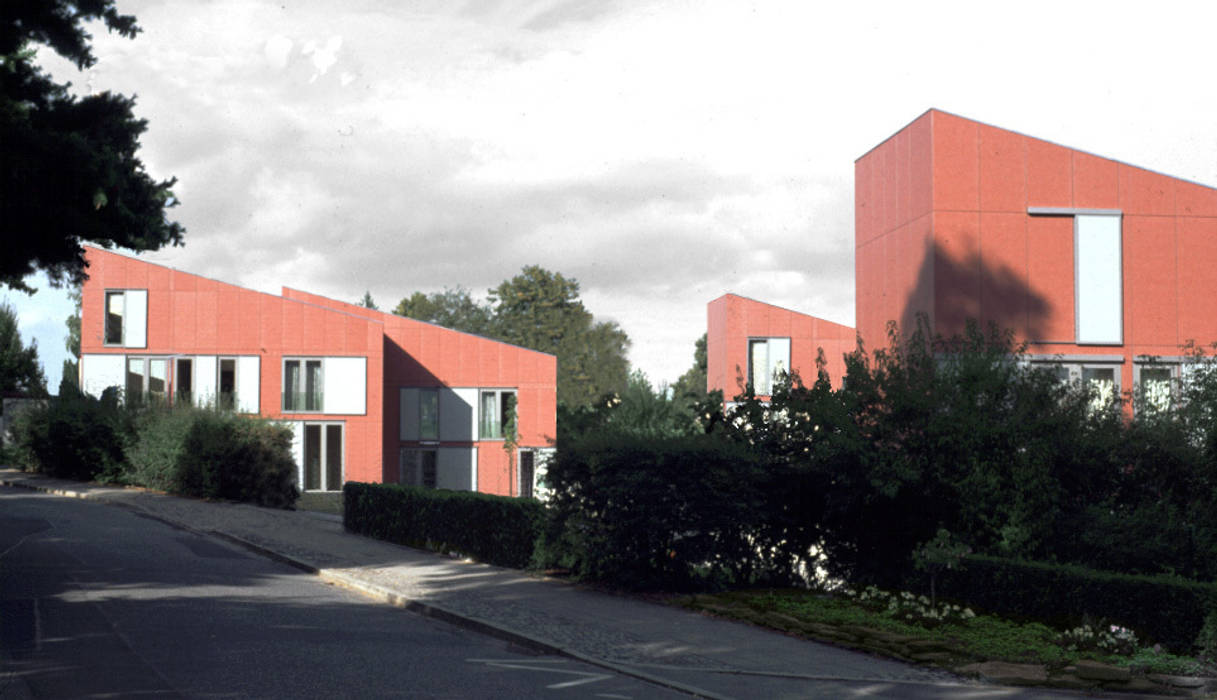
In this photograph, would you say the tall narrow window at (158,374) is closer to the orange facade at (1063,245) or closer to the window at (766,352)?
the window at (766,352)

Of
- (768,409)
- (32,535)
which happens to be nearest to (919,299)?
(768,409)

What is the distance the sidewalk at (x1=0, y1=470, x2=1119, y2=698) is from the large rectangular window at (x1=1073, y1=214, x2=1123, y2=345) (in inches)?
664

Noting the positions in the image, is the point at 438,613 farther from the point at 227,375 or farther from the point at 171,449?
the point at 227,375

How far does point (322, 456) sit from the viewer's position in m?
48.7

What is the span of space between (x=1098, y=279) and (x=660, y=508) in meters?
17.4

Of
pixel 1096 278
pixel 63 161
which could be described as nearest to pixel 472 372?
pixel 1096 278

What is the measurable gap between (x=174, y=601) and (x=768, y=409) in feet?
28.2

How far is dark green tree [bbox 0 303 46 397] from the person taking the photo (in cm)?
6938

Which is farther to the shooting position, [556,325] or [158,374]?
[556,325]

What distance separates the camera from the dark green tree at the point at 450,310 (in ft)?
323

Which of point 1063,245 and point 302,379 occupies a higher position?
point 1063,245

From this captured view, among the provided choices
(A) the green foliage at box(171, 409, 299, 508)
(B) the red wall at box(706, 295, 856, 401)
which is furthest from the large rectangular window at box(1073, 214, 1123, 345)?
(A) the green foliage at box(171, 409, 299, 508)

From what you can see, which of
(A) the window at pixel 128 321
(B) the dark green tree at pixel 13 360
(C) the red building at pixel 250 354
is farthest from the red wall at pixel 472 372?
(B) the dark green tree at pixel 13 360

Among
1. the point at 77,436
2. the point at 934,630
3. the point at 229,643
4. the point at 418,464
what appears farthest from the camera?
the point at 418,464
